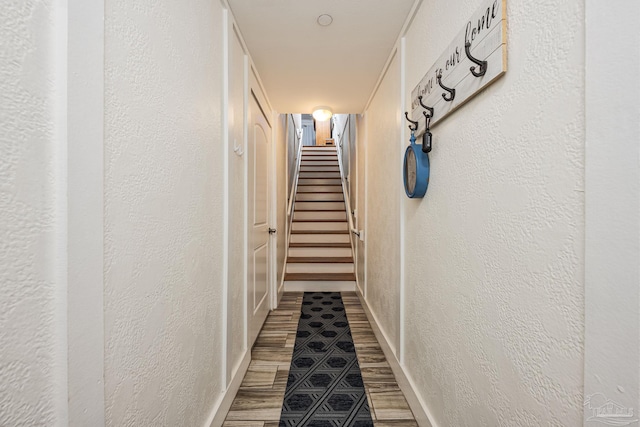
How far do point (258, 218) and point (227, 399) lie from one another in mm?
1275

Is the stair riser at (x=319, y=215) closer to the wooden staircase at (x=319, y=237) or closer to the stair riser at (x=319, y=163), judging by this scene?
the wooden staircase at (x=319, y=237)

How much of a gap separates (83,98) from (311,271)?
361 centimetres

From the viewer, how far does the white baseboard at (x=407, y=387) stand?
134cm

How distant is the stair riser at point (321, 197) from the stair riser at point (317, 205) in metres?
0.09

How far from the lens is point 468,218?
0.97 meters

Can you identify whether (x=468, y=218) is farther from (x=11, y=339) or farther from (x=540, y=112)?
(x=11, y=339)

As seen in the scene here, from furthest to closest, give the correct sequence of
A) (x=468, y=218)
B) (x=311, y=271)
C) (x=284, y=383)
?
1. (x=311, y=271)
2. (x=284, y=383)
3. (x=468, y=218)

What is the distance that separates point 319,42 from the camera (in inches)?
71.9

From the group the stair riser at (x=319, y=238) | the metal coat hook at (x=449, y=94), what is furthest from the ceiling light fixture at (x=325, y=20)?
the stair riser at (x=319, y=238)

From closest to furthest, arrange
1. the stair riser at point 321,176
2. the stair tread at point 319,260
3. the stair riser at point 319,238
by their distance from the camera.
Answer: the stair tread at point 319,260 → the stair riser at point 319,238 → the stair riser at point 321,176

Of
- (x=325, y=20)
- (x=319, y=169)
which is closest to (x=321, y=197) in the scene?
(x=319, y=169)

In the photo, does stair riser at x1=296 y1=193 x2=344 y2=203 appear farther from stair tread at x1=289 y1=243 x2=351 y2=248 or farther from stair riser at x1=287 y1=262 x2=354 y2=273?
stair riser at x1=287 y1=262 x2=354 y2=273

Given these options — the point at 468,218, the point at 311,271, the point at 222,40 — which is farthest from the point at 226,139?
the point at 311,271

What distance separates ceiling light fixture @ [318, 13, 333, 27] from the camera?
61.9 inches
